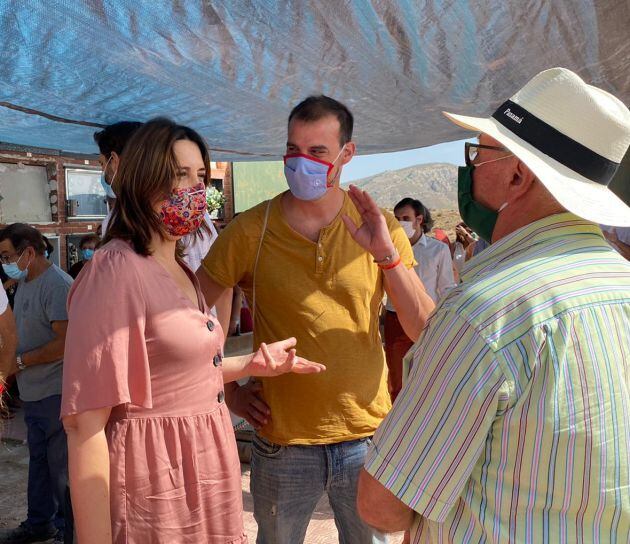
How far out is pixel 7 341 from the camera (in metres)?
2.76

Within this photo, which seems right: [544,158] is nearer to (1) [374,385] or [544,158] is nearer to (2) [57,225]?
(1) [374,385]

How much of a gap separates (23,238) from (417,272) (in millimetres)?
3266

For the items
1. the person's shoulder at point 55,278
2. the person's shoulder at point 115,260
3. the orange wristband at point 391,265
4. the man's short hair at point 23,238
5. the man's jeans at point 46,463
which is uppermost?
the person's shoulder at point 115,260

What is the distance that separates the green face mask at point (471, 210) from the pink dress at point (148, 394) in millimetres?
798

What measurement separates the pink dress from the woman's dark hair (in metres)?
0.07

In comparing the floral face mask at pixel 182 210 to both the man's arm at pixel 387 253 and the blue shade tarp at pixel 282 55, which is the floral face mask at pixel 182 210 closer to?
the man's arm at pixel 387 253

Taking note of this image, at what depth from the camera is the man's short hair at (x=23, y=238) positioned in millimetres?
3615

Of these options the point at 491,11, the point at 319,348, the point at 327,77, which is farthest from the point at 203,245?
the point at 491,11

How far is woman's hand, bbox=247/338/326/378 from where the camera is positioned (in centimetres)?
178

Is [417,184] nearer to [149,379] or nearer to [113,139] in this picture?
[113,139]

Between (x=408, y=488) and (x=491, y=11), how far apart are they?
2094 millimetres

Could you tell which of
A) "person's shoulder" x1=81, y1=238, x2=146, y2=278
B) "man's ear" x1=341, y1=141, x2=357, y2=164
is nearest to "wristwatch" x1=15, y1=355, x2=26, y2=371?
"person's shoulder" x1=81, y1=238, x2=146, y2=278

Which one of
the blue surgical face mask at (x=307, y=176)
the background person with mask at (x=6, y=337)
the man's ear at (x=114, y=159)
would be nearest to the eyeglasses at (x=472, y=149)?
the blue surgical face mask at (x=307, y=176)

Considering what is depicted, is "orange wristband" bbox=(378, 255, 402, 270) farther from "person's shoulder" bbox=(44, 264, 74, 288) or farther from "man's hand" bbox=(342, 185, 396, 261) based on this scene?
"person's shoulder" bbox=(44, 264, 74, 288)
